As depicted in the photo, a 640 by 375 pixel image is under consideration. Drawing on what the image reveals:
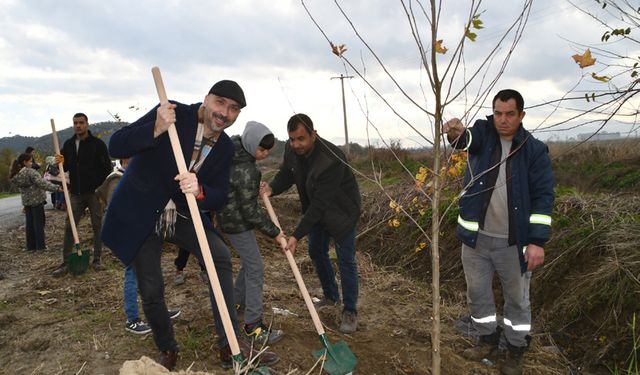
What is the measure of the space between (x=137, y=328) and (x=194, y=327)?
431mm

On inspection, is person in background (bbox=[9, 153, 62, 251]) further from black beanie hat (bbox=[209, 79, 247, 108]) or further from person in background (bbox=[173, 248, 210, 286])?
black beanie hat (bbox=[209, 79, 247, 108])

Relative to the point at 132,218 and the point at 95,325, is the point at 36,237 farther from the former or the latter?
the point at 132,218

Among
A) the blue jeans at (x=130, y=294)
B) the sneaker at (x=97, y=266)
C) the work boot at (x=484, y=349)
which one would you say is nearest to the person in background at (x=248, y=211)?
the blue jeans at (x=130, y=294)

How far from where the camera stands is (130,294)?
11.4 ft

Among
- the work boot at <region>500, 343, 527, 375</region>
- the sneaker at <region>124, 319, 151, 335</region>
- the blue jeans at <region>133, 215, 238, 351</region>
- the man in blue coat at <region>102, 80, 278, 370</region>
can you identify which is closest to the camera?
the man in blue coat at <region>102, 80, 278, 370</region>

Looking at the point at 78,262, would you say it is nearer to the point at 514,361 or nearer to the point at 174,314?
the point at 174,314

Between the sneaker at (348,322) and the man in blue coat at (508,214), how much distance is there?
1.00m

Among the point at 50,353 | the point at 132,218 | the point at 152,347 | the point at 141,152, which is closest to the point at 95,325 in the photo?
the point at 50,353

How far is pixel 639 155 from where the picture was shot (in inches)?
390

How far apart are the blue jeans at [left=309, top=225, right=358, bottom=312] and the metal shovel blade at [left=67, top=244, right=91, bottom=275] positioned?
2.98 m

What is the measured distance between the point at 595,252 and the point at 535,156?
1.77 m

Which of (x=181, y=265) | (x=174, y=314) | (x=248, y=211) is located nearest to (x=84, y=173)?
(x=181, y=265)

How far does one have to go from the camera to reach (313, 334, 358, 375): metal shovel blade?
2.91 m

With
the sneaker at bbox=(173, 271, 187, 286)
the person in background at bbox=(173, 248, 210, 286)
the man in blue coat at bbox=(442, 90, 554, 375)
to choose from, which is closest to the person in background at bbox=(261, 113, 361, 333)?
the man in blue coat at bbox=(442, 90, 554, 375)
